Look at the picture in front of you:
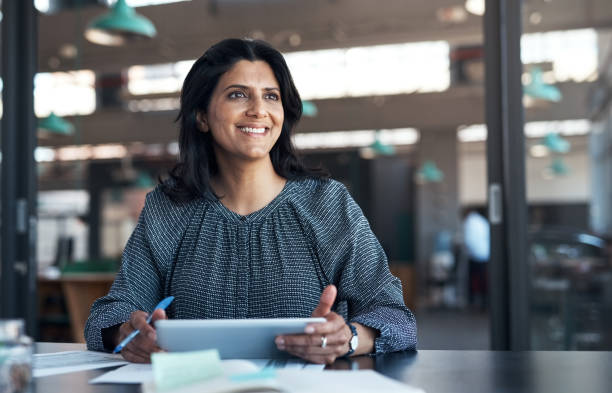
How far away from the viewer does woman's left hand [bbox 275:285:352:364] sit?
1219 mm

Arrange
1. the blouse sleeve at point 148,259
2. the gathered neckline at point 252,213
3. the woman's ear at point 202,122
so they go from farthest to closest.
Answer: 1. the woman's ear at point 202,122
2. the gathered neckline at point 252,213
3. the blouse sleeve at point 148,259

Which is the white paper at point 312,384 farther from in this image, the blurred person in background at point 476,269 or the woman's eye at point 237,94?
the blurred person in background at point 476,269

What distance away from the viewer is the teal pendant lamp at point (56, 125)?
Result: 378 centimetres

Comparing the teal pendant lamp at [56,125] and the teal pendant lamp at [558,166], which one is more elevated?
the teal pendant lamp at [56,125]

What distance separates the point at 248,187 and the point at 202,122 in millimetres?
257

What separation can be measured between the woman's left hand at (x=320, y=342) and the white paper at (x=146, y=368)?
0.07ft

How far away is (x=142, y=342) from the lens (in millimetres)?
1317

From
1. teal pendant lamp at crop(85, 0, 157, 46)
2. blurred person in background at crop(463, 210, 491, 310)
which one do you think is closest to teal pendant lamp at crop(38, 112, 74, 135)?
teal pendant lamp at crop(85, 0, 157, 46)

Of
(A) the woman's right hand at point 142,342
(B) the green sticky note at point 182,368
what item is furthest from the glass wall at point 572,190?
(B) the green sticky note at point 182,368

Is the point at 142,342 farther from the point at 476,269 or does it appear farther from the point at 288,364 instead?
the point at 476,269

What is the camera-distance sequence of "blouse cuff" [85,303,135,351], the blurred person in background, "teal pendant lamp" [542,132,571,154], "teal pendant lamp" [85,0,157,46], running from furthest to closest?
the blurred person in background
"teal pendant lamp" [85,0,157,46]
"teal pendant lamp" [542,132,571,154]
"blouse cuff" [85,303,135,351]

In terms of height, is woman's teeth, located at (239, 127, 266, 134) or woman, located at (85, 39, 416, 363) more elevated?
woman's teeth, located at (239, 127, 266, 134)

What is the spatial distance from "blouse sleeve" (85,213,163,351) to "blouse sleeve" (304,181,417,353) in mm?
435

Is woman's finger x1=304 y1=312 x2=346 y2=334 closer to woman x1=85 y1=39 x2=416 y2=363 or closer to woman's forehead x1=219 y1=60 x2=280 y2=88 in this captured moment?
woman x1=85 y1=39 x2=416 y2=363
